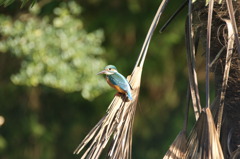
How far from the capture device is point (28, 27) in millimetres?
5312

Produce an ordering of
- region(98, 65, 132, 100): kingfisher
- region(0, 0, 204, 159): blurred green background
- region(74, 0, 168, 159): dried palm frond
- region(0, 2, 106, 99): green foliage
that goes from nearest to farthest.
→ region(74, 0, 168, 159): dried palm frond, region(98, 65, 132, 100): kingfisher, region(0, 2, 106, 99): green foliage, region(0, 0, 204, 159): blurred green background

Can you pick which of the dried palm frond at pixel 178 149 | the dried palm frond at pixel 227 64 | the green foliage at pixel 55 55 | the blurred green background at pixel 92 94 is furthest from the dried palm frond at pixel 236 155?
the blurred green background at pixel 92 94

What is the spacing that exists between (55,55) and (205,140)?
3045mm

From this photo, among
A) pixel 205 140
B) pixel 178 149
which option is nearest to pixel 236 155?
pixel 178 149

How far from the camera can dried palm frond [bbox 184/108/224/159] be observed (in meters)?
2.38

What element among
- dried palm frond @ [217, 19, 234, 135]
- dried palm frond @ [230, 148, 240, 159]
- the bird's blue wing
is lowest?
dried palm frond @ [230, 148, 240, 159]

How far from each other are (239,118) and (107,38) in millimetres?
4605

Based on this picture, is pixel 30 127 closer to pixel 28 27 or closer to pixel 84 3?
pixel 84 3

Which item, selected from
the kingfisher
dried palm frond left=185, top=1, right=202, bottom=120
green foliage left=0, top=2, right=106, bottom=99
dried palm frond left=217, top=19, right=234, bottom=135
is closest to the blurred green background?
green foliage left=0, top=2, right=106, bottom=99

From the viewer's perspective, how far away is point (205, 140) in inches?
95.6

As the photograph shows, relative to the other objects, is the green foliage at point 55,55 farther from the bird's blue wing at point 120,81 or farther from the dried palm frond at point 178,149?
the dried palm frond at point 178,149

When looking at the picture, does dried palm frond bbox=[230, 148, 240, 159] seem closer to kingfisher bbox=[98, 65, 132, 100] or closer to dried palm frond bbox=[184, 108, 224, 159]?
dried palm frond bbox=[184, 108, 224, 159]

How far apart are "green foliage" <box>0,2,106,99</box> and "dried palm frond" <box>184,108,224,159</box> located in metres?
2.80

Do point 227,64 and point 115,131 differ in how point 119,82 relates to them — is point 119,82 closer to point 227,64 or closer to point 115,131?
point 115,131
